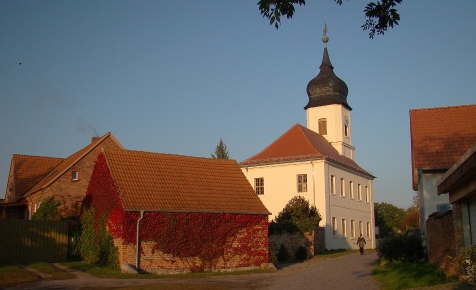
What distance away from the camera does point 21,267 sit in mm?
22531

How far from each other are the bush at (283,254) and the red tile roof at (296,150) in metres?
10.3

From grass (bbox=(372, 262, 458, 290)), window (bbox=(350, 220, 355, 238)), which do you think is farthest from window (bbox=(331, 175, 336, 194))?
grass (bbox=(372, 262, 458, 290))

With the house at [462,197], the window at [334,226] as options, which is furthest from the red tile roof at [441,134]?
the window at [334,226]

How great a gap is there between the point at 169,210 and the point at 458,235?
516 inches

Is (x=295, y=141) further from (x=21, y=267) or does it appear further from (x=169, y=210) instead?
(x=21, y=267)

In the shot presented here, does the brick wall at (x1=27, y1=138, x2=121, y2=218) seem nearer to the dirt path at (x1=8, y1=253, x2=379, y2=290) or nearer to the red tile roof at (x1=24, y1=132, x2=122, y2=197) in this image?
the red tile roof at (x1=24, y1=132, x2=122, y2=197)

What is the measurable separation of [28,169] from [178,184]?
20.0 meters

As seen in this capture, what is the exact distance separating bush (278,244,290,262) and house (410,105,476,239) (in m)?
8.68

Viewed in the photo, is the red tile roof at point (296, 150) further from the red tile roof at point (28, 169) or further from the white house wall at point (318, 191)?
the red tile roof at point (28, 169)

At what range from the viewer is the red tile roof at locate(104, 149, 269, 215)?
2402 centimetres

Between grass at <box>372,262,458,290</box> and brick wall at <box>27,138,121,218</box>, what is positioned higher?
brick wall at <box>27,138,121,218</box>

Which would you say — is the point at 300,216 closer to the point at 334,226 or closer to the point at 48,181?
the point at 334,226

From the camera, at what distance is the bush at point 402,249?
74.1 ft

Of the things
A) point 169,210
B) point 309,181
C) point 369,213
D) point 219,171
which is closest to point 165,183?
point 169,210
